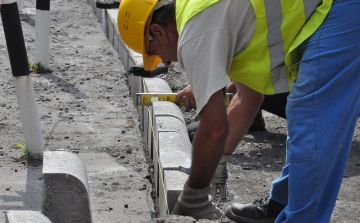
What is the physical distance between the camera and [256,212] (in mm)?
3244

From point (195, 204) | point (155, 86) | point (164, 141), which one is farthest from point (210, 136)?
point (155, 86)

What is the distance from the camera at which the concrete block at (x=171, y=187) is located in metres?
2.99

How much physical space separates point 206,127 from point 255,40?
0.47 meters

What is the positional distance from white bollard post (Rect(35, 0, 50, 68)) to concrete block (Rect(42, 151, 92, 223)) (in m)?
3.79

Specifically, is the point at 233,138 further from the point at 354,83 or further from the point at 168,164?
the point at 354,83

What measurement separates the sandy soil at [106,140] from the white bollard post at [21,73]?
0.22m

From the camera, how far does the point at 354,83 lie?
94.7 inches

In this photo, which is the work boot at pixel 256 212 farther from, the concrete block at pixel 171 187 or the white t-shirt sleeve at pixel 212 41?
the white t-shirt sleeve at pixel 212 41

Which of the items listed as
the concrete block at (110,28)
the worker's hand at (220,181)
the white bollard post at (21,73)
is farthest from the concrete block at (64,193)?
the concrete block at (110,28)

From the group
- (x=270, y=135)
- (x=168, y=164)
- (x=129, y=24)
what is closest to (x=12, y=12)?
(x=129, y=24)

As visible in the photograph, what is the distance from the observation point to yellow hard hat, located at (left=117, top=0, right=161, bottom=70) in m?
2.68

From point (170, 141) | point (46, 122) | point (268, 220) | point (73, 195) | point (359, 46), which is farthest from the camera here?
point (46, 122)

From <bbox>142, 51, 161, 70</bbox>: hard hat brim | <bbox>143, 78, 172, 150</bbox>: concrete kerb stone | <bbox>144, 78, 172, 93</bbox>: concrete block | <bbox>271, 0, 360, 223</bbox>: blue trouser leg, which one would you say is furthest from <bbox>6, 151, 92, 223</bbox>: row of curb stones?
<bbox>144, 78, 172, 93</bbox>: concrete block

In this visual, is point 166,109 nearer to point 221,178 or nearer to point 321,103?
point 221,178
